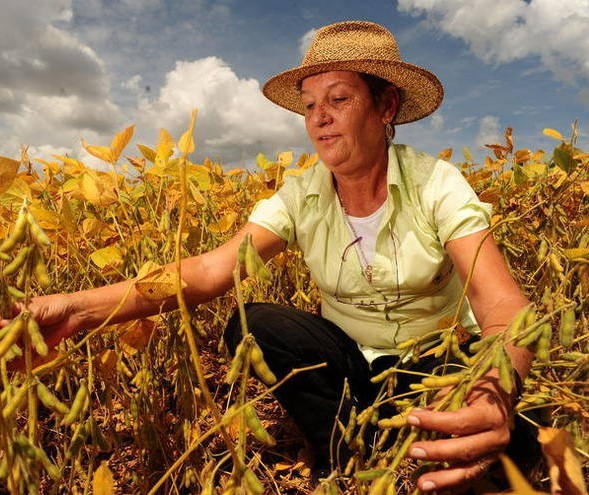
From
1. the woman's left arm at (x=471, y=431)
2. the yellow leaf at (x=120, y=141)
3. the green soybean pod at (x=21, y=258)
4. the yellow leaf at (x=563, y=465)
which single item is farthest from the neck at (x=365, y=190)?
the yellow leaf at (x=563, y=465)

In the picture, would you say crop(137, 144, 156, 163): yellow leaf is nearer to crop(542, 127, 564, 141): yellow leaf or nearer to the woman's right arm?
the woman's right arm

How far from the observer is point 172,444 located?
143cm

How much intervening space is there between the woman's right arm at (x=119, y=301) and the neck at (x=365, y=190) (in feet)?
→ 1.24

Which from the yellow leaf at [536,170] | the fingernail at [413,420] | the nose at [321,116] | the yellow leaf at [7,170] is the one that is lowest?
the fingernail at [413,420]

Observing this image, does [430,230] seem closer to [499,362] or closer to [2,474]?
[499,362]

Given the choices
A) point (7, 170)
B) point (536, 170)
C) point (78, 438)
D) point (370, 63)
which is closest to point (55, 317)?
point (78, 438)

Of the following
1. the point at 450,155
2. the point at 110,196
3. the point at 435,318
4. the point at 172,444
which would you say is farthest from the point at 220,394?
the point at 450,155

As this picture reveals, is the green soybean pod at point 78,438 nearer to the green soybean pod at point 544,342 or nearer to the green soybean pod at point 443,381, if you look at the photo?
the green soybean pod at point 443,381

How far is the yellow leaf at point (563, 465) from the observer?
1.36 feet

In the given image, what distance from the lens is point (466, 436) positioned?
0.74m

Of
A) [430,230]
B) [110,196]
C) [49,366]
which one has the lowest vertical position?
[49,366]

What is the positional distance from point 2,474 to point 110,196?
2.41 feet

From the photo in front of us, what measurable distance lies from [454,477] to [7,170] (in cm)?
75

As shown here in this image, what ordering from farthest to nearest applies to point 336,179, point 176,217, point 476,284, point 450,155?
point 450,155 → point 176,217 → point 336,179 → point 476,284
